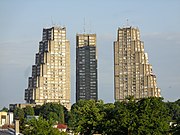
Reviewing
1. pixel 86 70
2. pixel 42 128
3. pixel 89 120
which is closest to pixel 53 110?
pixel 86 70

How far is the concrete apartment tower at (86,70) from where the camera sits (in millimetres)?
147625

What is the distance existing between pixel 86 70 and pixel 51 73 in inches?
478

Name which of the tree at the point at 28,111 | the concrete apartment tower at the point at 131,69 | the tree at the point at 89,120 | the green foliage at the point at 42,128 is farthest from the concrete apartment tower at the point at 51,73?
the green foliage at the point at 42,128

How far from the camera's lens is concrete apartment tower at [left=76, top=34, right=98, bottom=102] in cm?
14762

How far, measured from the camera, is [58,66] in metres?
142

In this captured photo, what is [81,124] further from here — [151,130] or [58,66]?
[58,66]

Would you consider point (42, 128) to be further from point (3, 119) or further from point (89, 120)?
point (3, 119)

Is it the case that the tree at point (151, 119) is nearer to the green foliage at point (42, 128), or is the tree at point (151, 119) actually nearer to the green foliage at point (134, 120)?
the green foliage at point (134, 120)

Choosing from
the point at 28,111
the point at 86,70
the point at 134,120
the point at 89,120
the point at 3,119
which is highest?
the point at 86,70

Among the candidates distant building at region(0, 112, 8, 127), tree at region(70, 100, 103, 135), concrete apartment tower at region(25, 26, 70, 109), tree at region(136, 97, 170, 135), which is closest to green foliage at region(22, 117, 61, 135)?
tree at region(136, 97, 170, 135)

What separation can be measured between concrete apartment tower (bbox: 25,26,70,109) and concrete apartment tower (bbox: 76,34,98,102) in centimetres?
613

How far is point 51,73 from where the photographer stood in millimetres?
140625

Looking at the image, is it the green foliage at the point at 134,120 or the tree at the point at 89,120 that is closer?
the green foliage at the point at 134,120

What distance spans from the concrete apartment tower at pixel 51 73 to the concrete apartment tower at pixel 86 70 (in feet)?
20.1
